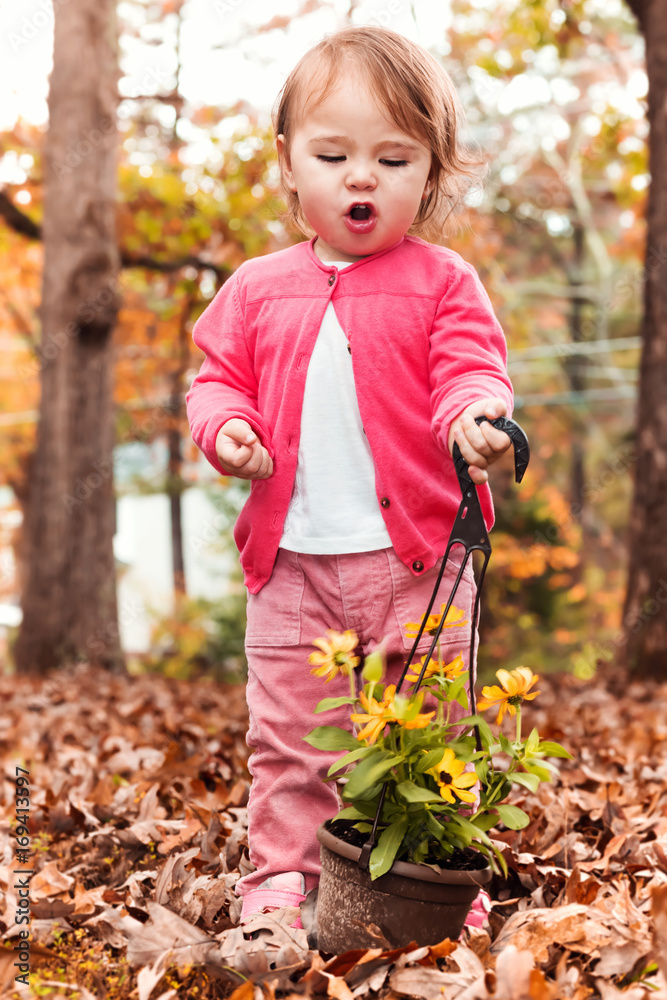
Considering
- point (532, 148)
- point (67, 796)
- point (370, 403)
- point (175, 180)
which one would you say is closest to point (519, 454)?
point (370, 403)

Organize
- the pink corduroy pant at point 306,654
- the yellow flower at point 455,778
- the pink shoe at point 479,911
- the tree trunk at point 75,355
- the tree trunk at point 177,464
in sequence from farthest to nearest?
the tree trunk at point 177,464 → the tree trunk at point 75,355 → the pink corduroy pant at point 306,654 → the pink shoe at point 479,911 → the yellow flower at point 455,778

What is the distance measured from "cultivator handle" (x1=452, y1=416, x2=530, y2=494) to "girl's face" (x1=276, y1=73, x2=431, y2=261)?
560 mm

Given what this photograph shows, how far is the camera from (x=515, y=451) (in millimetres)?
1665

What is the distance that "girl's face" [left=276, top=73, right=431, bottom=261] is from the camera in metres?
1.93

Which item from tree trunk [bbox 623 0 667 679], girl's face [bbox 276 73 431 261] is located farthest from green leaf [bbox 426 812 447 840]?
tree trunk [bbox 623 0 667 679]

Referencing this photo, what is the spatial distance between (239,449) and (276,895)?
96 cm

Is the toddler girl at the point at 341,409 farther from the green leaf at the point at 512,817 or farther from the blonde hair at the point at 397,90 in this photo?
the green leaf at the point at 512,817

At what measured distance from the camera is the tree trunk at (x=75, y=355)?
22.8ft

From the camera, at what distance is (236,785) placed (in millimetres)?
2828

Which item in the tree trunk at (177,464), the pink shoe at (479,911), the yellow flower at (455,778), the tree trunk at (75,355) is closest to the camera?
the yellow flower at (455,778)

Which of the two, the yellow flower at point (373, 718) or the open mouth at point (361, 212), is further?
the open mouth at point (361, 212)

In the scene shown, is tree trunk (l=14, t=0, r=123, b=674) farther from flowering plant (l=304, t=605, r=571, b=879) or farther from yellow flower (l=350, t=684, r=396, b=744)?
yellow flower (l=350, t=684, r=396, b=744)

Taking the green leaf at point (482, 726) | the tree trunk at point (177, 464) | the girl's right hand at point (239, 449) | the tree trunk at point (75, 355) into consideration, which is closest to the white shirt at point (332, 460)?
the girl's right hand at point (239, 449)

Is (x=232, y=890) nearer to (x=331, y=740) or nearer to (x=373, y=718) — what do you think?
(x=331, y=740)
